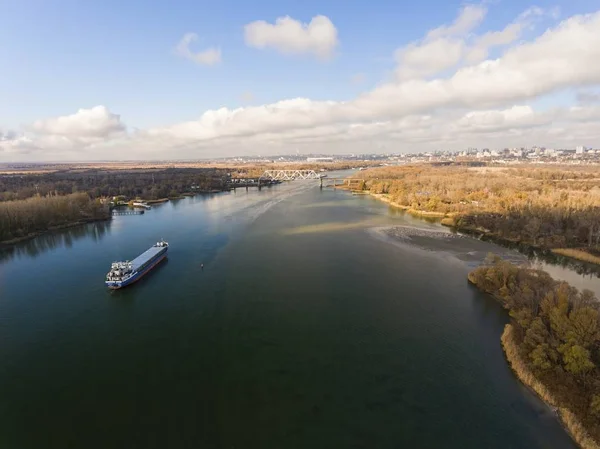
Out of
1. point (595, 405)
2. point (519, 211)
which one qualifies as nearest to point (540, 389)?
point (595, 405)

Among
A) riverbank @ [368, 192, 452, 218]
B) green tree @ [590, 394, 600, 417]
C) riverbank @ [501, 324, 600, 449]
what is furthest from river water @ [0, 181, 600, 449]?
riverbank @ [368, 192, 452, 218]

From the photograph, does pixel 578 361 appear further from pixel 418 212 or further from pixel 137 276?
pixel 418 212

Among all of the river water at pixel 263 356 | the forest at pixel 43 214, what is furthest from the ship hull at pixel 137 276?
the forest at pixel 43 214

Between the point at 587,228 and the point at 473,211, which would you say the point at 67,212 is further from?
the point at 587,228

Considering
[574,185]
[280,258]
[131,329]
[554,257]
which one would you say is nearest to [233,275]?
[280,258]

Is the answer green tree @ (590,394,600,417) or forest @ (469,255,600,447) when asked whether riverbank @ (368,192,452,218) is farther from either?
green tree @ (590,394,600,417)

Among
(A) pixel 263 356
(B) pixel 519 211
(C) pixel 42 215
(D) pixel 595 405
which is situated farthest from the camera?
(C) pixel 42 215
